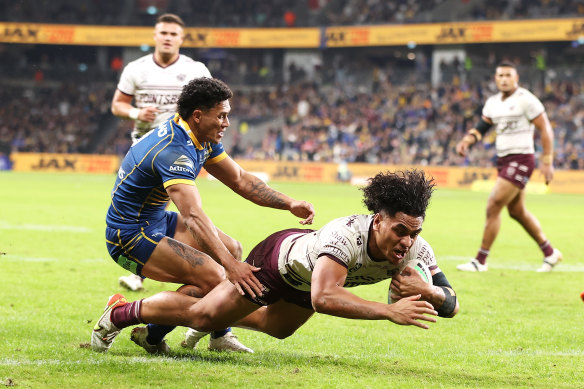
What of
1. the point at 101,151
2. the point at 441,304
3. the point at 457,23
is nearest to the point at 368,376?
the point at 441,304

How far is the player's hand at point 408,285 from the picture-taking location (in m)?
4.52

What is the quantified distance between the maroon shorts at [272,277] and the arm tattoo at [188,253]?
421mm

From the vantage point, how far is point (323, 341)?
5902 millimetres

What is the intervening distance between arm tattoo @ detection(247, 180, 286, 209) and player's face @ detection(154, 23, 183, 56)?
311 centimetres

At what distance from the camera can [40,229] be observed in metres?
13.6

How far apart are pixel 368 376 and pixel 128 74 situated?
5.19 meters

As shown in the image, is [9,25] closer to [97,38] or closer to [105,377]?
[97,38]

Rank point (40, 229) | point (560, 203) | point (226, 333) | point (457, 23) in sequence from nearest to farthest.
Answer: point (226, 333) < point (40, 229) < point (560, 203) < point (457, 23)

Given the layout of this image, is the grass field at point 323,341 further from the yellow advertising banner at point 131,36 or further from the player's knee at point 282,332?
the yellow advertising banner at point 131,36

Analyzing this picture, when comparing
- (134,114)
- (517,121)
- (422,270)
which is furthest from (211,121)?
(517,121)

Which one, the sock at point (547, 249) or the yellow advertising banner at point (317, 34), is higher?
the yellow advertising banner at point (317, 34)

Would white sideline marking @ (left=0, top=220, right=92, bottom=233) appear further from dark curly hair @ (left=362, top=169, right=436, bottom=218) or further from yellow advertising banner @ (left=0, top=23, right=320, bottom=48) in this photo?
yellow advertising banner @ (left=0, top=23, right=320, bottom=48)

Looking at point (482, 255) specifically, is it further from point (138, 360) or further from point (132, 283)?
point (138, 360)

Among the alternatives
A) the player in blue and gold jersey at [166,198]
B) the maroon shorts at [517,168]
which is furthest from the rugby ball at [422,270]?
the maroon shorts at [517,168]
